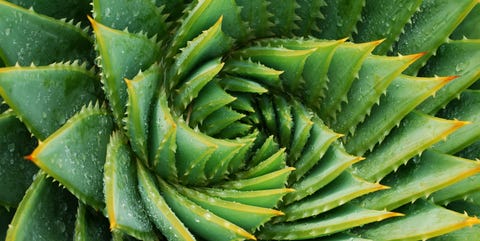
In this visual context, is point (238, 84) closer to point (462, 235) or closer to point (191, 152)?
point (191, 152)

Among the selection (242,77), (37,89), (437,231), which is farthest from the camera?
(242,77)

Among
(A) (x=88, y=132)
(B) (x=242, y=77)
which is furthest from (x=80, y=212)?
(B) (x=242, y=77)

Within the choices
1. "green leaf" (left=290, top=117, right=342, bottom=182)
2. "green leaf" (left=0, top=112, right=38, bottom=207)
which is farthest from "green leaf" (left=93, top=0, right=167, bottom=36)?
"green leaf" (left=290, top=117, right=342, bottom=182)

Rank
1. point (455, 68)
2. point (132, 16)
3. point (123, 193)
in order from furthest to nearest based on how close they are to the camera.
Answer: point (455, 68) → point (132, 16) → point (123, 193)

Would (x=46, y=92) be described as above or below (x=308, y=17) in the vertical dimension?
below

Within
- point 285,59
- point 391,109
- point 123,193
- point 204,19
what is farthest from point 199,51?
point 391,109

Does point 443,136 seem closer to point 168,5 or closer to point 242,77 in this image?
point 242,77

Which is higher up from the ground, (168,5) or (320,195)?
(168,5)
